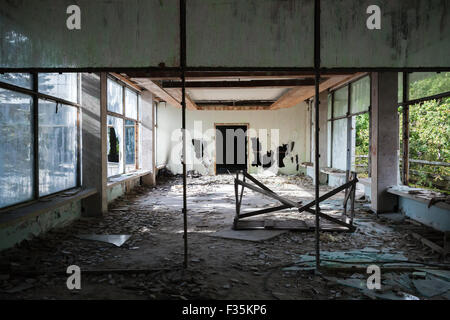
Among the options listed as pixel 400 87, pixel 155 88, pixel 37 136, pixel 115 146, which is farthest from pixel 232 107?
pixel 37 136

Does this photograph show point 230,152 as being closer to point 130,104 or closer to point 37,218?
point 130,104

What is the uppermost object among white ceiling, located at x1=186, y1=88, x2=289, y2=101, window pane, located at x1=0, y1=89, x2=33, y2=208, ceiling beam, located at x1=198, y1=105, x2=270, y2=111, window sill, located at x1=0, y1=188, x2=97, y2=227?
white ceiling, located at x1=186, y1=88, x2=289, y2=101

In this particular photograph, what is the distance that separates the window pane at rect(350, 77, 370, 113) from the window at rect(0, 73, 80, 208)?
24.8 ft

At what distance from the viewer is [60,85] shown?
250 inches

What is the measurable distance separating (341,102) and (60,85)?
880 cm

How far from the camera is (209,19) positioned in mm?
3799

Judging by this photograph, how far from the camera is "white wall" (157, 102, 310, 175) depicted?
15312 mm

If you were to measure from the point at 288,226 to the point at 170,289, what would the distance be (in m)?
3.20

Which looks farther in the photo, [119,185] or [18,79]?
[119,185]

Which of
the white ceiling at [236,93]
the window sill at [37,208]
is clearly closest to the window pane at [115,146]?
the white ceiling at [236,93]

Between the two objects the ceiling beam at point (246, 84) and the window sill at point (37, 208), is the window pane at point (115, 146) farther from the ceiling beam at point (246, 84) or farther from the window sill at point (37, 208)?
the window sill at point (37, 208)

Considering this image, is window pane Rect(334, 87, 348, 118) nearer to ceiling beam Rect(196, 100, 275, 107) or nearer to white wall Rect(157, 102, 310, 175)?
ceiling beam Rect(196, 100, 275, 107)

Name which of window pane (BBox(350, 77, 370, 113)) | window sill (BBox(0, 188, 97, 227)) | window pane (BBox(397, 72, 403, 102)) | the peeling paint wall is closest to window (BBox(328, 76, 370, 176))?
window pane (BBox(350, 77, 370, 113))
